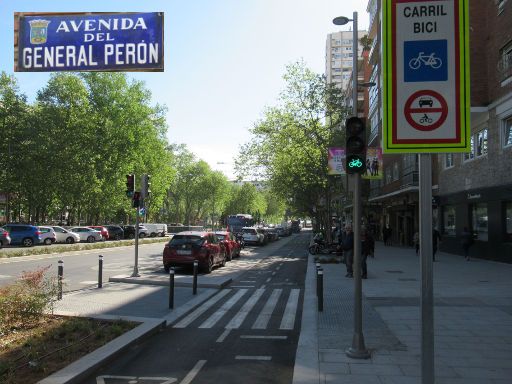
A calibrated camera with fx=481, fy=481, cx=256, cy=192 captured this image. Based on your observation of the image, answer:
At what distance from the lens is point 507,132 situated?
20344 mm

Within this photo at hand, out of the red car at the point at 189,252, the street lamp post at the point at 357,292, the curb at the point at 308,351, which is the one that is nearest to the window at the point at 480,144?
the red car at the point at 189,252

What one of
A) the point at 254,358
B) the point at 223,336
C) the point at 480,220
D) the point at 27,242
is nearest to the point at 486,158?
the point at 480,220

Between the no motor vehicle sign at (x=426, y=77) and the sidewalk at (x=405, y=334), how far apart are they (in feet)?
9.52

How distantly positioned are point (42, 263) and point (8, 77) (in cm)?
3542

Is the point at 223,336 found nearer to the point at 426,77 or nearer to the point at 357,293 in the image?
the point at 357,293

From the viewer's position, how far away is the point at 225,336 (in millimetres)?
7773

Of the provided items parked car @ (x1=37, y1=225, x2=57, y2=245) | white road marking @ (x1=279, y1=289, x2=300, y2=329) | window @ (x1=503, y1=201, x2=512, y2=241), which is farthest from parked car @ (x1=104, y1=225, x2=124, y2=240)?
white road marking @ (x1=279, y1=289, x2=300, y2=329)

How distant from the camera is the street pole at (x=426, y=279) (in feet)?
12.8

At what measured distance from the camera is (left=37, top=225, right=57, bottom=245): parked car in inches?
1437

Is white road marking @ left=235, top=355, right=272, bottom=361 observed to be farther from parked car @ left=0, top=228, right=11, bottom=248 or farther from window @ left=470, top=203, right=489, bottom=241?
parked car @ left=0, top=228, right=11, bottom=248

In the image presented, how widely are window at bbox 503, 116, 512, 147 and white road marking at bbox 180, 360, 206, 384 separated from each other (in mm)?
18179

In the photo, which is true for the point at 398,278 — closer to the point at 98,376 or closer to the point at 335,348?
the point at 335,348

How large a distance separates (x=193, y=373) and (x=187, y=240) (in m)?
11.9

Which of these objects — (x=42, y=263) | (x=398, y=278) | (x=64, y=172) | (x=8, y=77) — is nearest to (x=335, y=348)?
(x=398, y=278)
